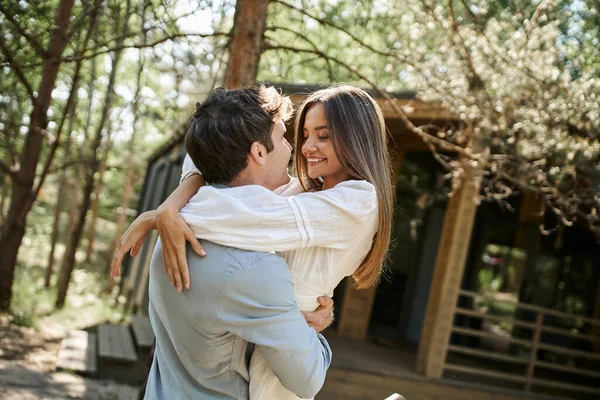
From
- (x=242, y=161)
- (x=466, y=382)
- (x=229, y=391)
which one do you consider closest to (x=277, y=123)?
(x=242, y=161)

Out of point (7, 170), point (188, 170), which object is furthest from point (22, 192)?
point (188, 170)

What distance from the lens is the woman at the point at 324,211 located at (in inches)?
72.4

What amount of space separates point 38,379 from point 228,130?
6.72 meters

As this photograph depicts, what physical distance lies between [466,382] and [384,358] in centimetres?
121

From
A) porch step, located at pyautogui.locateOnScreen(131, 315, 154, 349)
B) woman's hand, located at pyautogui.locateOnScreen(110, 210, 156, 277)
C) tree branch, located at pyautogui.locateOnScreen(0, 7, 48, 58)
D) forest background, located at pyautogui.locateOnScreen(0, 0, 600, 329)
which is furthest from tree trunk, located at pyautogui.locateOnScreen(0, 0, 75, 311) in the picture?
woman's hand, located at pyautogui.locateOnScreen(110, 210, 156, 277)

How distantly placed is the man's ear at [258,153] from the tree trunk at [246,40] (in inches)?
127

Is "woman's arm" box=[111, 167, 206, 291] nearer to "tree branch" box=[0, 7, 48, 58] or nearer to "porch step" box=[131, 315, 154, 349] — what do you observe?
"tree branch" box=[0, 7, 48, 58]

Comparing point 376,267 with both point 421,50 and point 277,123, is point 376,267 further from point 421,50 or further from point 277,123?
point 421,50

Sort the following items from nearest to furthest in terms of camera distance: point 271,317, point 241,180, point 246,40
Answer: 1. point 271,317
2. point 241,180
3. point 246,40

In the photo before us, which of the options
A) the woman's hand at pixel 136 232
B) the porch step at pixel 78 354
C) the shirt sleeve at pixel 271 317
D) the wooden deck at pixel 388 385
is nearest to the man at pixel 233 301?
the shirt sleeve at pixel 271 317

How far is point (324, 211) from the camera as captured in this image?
1929mm

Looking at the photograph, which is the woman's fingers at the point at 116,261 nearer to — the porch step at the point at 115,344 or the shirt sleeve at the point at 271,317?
the shirt sleeve at the point at 271,317

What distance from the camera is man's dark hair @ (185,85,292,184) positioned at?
6.25ft

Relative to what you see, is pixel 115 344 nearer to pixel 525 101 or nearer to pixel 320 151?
pixel 525 101
